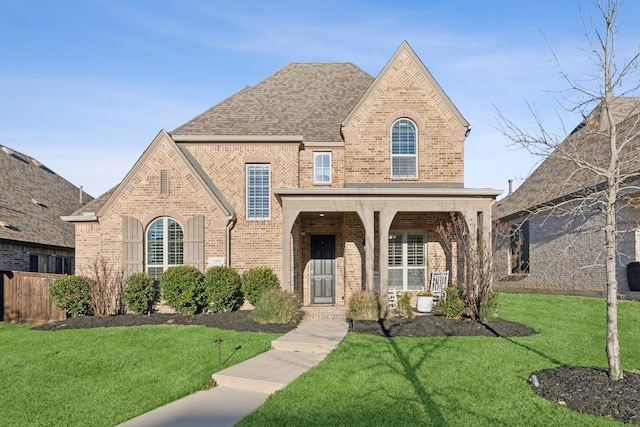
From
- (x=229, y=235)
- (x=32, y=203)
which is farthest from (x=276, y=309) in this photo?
(x=32, y=203)

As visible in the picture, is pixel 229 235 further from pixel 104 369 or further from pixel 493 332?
pixel 493 332

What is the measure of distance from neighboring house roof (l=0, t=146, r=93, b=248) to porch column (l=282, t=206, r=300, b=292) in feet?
34.1

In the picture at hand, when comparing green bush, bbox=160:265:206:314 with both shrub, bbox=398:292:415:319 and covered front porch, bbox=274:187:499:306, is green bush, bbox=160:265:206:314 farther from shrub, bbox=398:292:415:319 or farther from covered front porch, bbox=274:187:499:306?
shrub, bbox=398:292:415:319

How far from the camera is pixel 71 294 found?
43.7 ft

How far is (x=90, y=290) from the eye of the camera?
1347cm

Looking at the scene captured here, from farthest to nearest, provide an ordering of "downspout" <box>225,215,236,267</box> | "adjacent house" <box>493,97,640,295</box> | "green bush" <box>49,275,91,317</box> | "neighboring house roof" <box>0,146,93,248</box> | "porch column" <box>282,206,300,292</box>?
"neighboring house roof" <box>0,146,93,248</box>
"adjacent house" <box>493,97,640,295</box>
"downspout" <box>225,215,236,267</box>
"green bush" <box>49,275,91,317</box>
"porch column" <box>282,206,300,292</box>

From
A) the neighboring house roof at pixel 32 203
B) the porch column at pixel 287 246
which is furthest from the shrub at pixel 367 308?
the neighboring house roof at pixel 32 203

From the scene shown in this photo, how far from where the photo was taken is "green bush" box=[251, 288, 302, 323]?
11.5 meters

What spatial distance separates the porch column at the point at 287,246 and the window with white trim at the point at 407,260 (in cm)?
415

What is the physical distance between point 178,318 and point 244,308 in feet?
6.94

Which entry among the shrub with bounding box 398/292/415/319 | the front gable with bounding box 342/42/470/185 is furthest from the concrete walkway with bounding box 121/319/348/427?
the front gable with bounding box 342/42/470/185

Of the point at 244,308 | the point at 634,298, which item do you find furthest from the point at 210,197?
the point at 634,298

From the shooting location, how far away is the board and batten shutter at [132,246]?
14.0m

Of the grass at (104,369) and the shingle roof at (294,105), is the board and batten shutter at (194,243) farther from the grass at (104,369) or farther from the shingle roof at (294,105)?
the shingle roof at (294,105)
